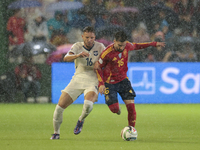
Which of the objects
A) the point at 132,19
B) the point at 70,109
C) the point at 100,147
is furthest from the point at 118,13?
the point at 100,147

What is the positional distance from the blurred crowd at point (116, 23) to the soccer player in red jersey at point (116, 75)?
9001 millimetres

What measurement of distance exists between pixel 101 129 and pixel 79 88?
146 centimetres

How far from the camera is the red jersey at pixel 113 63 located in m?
8.28

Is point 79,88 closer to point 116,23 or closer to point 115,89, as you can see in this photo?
point 115,89

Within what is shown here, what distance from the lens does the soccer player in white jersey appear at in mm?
8156

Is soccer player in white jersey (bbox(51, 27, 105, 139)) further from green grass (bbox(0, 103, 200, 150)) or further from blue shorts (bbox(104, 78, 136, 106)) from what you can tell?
green grass (bbox(0, 103, 200, 150))

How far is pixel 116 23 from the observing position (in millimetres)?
19250

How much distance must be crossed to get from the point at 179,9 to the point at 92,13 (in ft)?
10.9

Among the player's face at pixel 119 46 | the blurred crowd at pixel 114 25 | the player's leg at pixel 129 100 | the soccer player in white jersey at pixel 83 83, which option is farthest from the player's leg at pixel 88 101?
the blurred crowd at pixel 114 25

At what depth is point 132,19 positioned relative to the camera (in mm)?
19328

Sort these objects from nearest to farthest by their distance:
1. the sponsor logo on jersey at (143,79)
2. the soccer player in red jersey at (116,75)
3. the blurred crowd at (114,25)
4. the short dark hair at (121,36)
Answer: the short dark hair at (121,36), the soccer player in red jersey at (116,75), the sponsor logo on jersey at (143,79), the blurred crowd at (114,25)

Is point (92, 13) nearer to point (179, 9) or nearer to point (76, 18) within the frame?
point (76, 18)

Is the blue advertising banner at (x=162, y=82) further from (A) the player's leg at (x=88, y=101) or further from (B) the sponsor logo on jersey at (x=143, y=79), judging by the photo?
(A) the player's leg at (x=88, y=101)

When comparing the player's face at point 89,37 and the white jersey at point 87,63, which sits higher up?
the player's face at point 89,37
